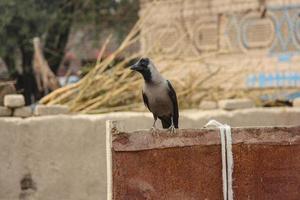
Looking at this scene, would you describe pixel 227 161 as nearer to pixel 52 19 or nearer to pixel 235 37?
pixel 235 37

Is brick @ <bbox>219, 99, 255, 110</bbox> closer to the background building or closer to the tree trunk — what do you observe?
the background building

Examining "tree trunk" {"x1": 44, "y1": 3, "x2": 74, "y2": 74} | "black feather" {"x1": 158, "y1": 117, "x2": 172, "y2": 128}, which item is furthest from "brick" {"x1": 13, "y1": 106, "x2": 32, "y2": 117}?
"tree trunk" {"x1": 44, "y1": 3, "x2": 74, "y2": 74}

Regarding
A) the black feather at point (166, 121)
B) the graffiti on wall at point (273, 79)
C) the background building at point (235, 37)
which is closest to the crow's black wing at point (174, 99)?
the black feather at point (166, 121)

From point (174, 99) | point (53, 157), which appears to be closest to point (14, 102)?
point (53, 157)

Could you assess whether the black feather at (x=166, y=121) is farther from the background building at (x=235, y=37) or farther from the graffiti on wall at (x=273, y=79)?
the graffiti on wall at (x=273, y=79)

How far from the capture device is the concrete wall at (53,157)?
6867 millimetres

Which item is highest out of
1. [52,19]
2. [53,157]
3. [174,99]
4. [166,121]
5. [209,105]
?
[52,19]

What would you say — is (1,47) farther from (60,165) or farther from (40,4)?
(60,165)

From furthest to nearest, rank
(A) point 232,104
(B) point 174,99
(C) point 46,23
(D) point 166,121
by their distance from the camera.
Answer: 1. (C) point 46,23
2. (A) point 232,104
3. (D) point 166,121
4. (B) point 174,99

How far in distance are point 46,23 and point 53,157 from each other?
25.7 feet

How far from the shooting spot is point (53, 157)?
6.95 metres

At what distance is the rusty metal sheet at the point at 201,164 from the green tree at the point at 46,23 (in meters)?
9.93

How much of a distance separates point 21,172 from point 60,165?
376 mm

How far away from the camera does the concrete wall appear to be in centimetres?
687
